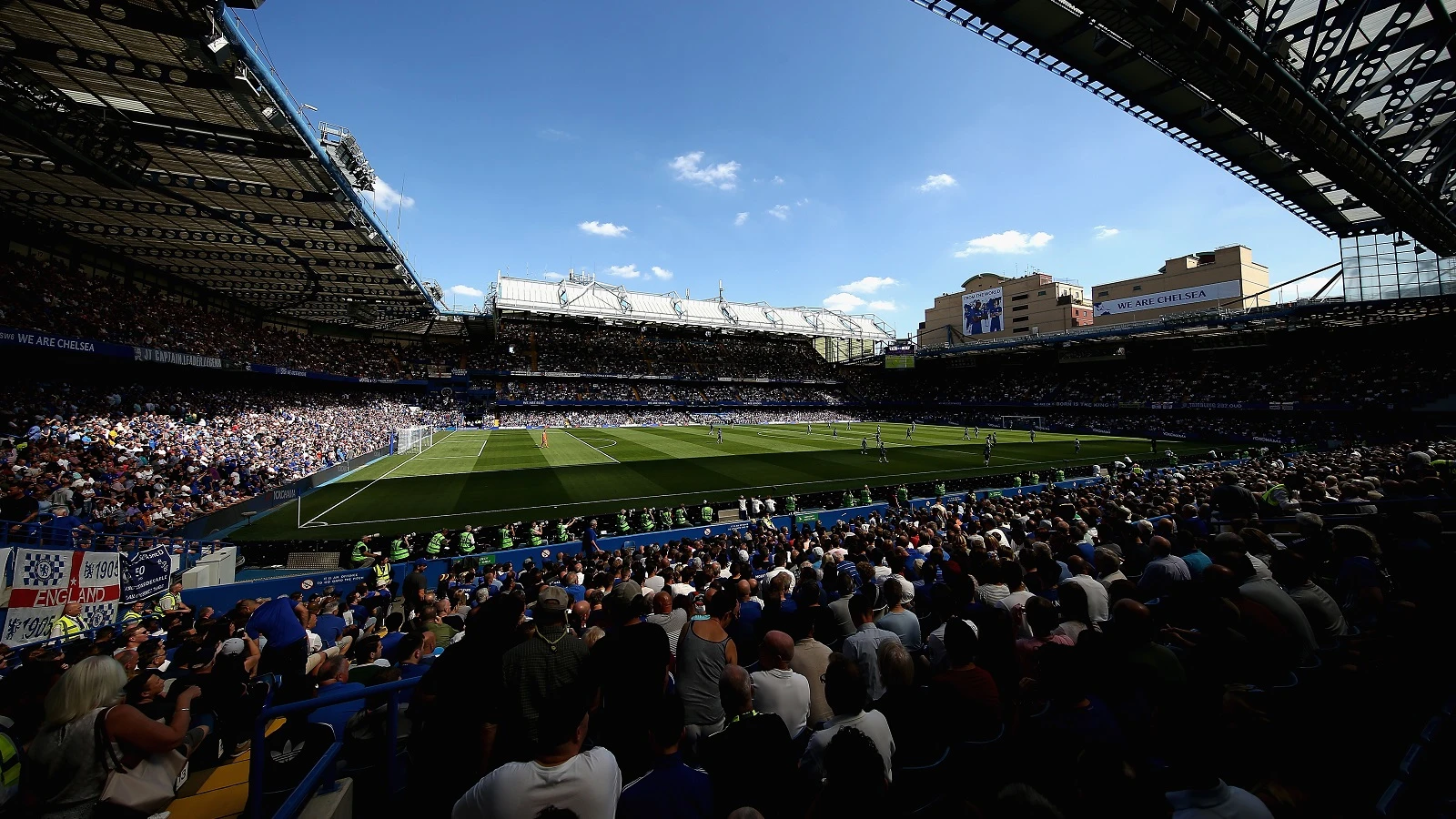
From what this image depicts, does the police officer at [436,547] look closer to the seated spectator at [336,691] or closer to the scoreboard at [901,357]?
the seated spectator at [336,691]

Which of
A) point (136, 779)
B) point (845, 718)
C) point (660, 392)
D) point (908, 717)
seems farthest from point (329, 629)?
point (660, 392)

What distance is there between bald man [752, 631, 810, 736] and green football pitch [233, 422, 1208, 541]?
17.8m

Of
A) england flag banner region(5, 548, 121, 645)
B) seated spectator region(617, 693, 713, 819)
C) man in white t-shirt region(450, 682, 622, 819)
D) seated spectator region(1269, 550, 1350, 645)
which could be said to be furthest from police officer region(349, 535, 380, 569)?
seated spectator region(1269, 550, 1350, 645)

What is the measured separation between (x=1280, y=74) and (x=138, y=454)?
34.5 metres

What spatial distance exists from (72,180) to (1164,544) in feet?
105

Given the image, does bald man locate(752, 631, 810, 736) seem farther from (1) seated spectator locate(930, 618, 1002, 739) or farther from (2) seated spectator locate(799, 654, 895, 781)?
(1) seated spectator locate(930, 618, 1002, 739)

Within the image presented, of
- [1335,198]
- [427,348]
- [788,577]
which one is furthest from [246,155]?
[427,348]

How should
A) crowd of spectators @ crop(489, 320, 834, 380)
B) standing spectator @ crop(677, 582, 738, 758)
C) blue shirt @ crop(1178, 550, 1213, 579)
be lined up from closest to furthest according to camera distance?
standing spectator @ crop(677, 582, 738, 758) < blue shirt @ crop(1178, 550, 1213, 579) < crowd of spectators @ crop(489, 320, 834, 380)

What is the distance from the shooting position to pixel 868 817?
1755 millimetres

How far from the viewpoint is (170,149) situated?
54.5ft

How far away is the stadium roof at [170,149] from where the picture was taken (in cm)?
1212

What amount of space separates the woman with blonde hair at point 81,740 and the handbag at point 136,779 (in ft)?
0.06

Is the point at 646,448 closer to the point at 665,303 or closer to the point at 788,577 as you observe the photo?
the point at 788,577

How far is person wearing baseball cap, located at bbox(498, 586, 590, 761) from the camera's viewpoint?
2863 mm
